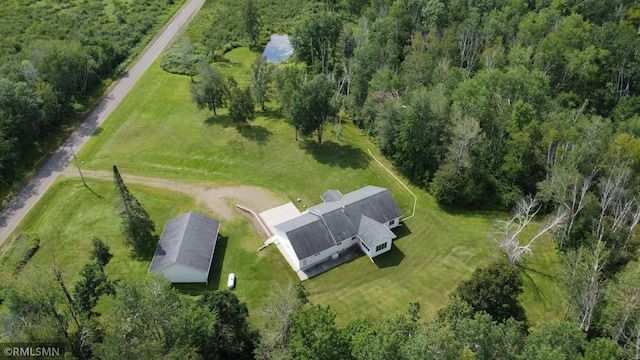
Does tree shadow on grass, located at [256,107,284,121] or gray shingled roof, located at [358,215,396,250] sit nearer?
gray shingled roof, located at [358,215,396,250]

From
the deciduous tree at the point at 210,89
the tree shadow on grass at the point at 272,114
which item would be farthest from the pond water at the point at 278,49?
the deciduous tree at the point at 210,89

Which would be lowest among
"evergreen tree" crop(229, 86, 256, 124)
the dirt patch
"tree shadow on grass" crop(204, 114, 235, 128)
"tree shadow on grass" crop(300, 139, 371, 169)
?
the dirt patch

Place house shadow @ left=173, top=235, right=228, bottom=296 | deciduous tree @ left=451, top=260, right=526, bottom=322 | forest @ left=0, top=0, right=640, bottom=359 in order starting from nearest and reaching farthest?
1. forest @ left=0, top=0, right=640, bottom=359
2. deciduous tree @ left=451, top=260, right=526, bottom=322
3. house shadow @ left=173, top=235, right=228, bottom=296

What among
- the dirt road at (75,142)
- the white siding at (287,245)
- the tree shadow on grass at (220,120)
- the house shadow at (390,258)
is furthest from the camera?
the tree shadow on grass at (220,120)

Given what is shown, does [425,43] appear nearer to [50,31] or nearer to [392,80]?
[392,80]

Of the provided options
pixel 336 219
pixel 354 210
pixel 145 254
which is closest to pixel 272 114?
pixel 354 210

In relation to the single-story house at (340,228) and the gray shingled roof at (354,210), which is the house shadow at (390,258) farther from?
the gray shingled roof at (354,210)

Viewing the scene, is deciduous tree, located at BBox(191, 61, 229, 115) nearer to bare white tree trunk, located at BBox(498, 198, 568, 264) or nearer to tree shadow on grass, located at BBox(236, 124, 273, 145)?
tree shadow on grass, located at BBox(236, 124, 273, 145)

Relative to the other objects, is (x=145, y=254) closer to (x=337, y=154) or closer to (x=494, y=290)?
(x=337, y=154)

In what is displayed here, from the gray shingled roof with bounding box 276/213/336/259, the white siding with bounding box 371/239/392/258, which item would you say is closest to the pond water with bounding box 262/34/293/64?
the gray shingled roof with bounding box 276/213/336/259
